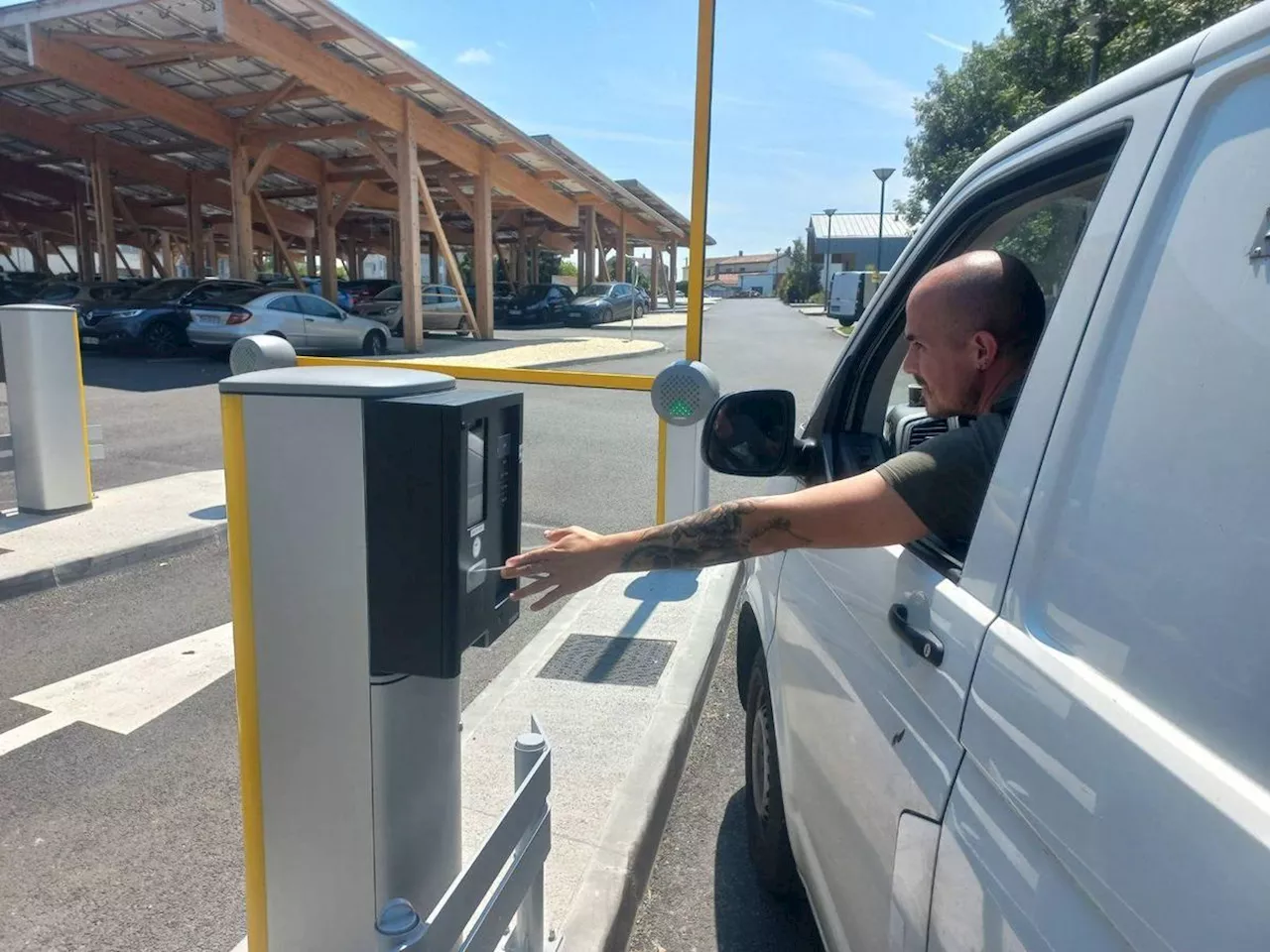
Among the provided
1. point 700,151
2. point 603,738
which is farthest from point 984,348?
point 700,151

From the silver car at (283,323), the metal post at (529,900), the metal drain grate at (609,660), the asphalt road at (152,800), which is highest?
the silver car at (283,323)

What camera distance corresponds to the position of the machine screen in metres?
1.76

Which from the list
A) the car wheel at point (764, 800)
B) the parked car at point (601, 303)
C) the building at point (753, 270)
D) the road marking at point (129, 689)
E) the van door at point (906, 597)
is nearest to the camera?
the van door at point (906, 597)

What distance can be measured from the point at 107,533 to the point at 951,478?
598cm

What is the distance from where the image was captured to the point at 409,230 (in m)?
19.4

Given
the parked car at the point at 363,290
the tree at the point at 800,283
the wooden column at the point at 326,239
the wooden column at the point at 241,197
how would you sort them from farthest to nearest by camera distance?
the tree at the point at 800,283, the parked car at the point at 363,290, the wooden column at the point at 326,239, the wooden column at the point at 241,197

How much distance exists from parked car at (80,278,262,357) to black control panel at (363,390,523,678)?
57.5 ft

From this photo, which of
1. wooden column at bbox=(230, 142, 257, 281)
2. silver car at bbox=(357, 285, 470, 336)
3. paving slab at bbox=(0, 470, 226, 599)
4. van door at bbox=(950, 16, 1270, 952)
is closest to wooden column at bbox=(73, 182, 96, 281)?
silver car at bbox=(357, 285, 470, 336)

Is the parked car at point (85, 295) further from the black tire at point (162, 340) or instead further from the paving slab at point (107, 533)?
the paving slab at point (107, 533)

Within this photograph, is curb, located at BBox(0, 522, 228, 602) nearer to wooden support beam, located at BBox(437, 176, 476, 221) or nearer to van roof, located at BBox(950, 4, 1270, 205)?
van roof, located at BBox(950, 4, 1270, 205)

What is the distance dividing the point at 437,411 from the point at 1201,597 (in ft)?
3.89

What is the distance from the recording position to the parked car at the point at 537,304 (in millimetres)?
28219

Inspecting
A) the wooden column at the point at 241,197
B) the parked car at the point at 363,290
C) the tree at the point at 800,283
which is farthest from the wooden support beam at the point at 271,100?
the tree at the point at 800,283

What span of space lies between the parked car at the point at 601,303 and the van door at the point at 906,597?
24214mm
